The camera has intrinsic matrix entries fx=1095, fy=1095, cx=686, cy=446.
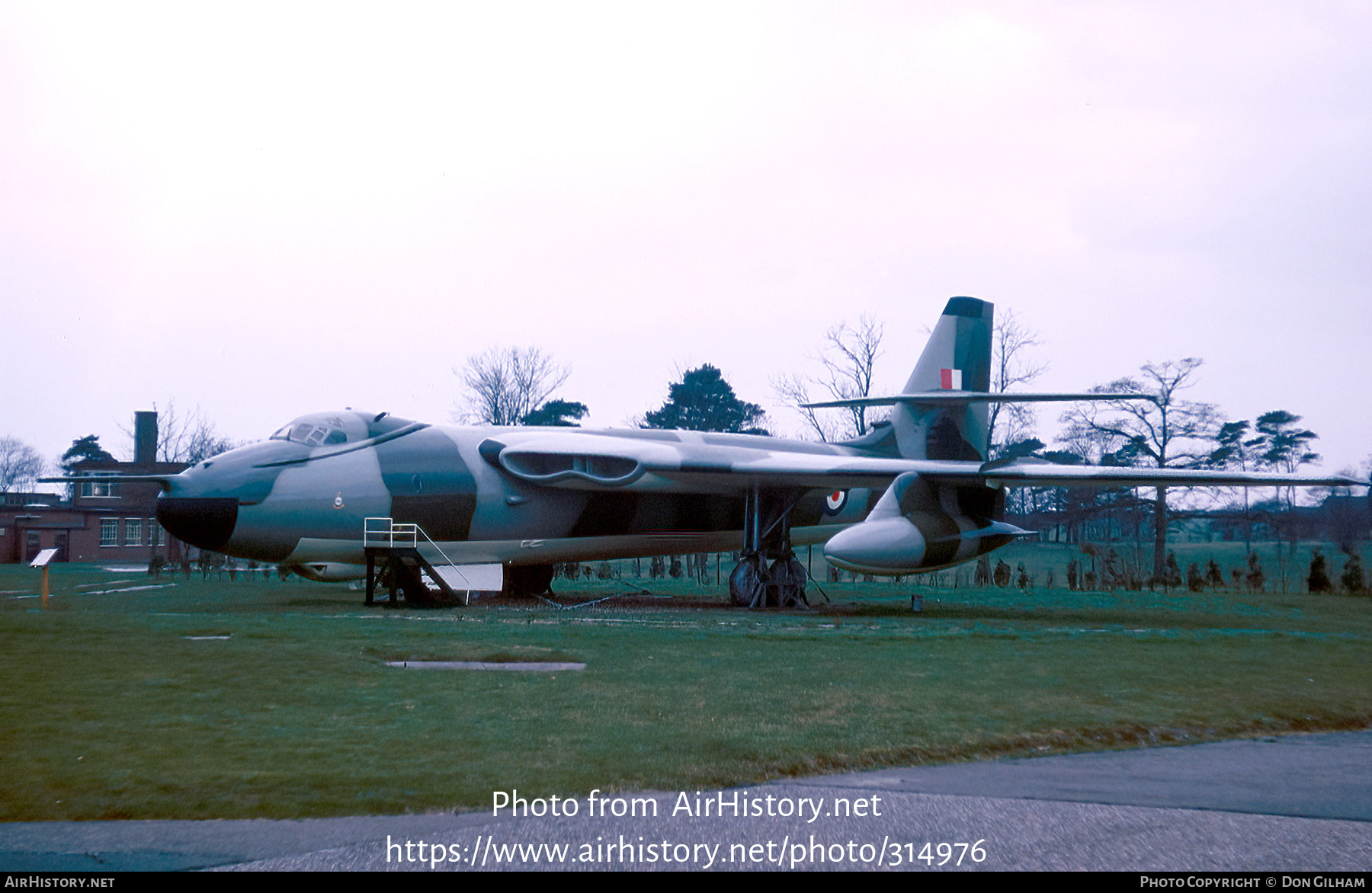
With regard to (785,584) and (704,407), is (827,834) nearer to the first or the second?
(785,584)

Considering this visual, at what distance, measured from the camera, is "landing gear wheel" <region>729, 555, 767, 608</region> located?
68.0 ft

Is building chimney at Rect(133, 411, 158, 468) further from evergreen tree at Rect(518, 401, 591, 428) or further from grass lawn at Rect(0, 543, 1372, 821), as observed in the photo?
grass lawn at Rect(0, 543, 1372, 821)

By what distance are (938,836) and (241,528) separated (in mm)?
14714

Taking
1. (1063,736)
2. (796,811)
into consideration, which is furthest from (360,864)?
(1063,736)

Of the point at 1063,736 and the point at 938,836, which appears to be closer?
the point at 938,836

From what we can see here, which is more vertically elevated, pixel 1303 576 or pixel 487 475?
pixel 487 475

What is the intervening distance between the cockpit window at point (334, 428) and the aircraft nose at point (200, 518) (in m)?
1.66

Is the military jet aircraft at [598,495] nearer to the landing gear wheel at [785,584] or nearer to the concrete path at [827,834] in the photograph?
the landing gear wheel at [785,584]

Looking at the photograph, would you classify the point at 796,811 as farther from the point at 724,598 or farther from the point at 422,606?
the point at 724,598

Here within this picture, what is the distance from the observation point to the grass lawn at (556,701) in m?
5.53

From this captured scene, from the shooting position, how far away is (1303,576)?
4159 centimetres

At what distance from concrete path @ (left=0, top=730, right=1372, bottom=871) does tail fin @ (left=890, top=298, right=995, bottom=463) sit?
18431 mm

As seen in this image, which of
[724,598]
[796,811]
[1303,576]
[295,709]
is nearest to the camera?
[796,811]

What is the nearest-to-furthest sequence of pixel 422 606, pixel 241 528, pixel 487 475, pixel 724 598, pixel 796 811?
pixel 796 811, pixel 241 528, pixel 422 606, pixel 487 475, pixel 724 598
